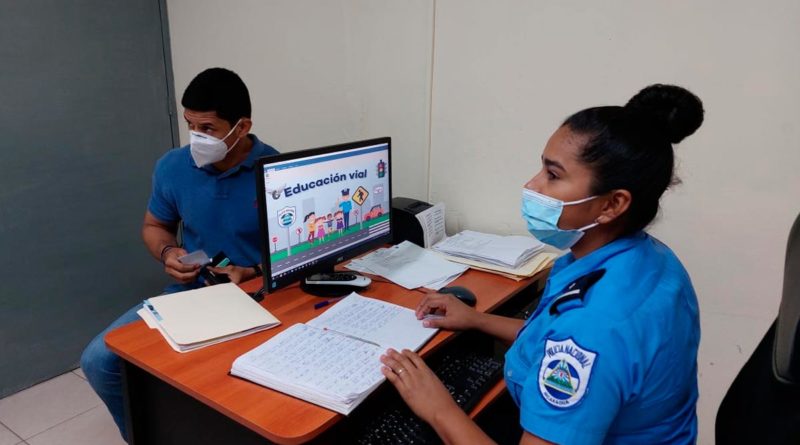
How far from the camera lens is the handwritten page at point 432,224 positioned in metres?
1.88

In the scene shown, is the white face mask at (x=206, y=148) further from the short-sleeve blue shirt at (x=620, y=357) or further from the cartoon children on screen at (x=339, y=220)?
the short-sleeve blue shirt at (x=620, y=357)

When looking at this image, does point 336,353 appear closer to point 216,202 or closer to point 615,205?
point 615,205

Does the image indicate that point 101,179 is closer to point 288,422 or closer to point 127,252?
point 127,252

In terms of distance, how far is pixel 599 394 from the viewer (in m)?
0.80

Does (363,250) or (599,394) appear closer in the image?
(599,394)

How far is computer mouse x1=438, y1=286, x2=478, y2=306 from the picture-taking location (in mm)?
1469

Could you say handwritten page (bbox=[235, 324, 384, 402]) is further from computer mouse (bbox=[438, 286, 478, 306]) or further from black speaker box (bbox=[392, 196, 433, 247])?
black speaker box (bbox=[392, 196, 433, 247])

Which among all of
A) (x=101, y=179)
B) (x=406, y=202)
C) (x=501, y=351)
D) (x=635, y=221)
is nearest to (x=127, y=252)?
(x=101, y=179)

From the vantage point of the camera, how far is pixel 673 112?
3.25 feet

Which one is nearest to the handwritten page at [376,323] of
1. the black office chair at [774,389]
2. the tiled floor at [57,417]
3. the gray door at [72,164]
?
the black office chair at [774,389]

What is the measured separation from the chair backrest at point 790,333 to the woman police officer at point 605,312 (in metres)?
0.16

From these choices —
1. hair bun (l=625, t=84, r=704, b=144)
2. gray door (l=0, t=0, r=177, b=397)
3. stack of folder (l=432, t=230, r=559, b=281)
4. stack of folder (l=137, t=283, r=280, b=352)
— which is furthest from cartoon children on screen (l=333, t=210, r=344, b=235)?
gray door (l=0, t=0, r=177, b=397)

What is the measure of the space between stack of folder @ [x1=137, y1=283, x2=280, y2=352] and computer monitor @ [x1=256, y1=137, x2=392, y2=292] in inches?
3.7

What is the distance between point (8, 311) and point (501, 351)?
2.04 metres
